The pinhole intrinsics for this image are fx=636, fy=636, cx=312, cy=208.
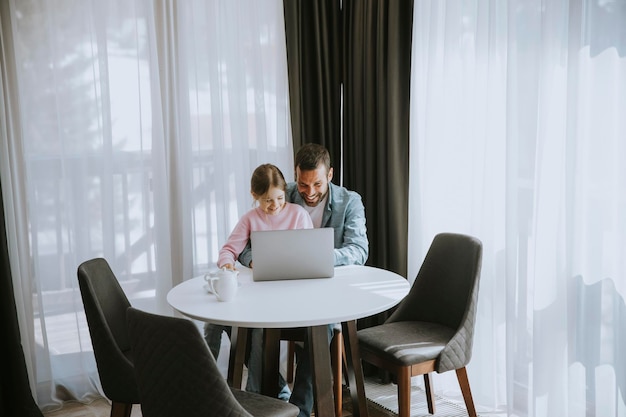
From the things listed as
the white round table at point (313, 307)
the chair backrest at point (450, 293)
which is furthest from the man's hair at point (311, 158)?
the chair backrest at point (450, 293)

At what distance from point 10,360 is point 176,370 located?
5.42 ft

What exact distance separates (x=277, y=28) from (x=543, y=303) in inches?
78.8

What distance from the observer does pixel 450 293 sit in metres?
2.65

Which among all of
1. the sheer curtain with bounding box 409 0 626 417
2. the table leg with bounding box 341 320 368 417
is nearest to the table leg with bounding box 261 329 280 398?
the table leg with bounding box 341 320 368 417

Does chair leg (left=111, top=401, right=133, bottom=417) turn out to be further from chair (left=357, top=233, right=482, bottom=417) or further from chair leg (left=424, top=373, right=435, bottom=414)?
chair leg (left=424, top=373, right=435, bottom=414)

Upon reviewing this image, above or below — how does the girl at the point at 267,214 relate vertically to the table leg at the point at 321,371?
above

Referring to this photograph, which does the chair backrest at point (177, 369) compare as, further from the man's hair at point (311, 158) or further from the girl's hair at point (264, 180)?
the man's hair at point (311, 158)

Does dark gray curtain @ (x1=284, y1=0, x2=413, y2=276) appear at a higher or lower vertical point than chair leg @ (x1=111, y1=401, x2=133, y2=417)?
higher

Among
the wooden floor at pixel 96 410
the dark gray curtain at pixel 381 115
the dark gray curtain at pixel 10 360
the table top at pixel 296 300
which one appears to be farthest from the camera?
the dark gray curtain at pixel 381 115

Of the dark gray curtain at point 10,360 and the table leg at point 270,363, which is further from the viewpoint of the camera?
the dark gray curtain at point 10,360

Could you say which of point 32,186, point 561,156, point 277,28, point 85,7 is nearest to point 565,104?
point 561,156

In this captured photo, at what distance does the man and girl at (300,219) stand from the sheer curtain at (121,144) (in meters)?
0.62

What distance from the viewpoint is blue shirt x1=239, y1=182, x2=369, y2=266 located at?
2.74 metres

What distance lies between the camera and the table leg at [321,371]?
214 centimetres
